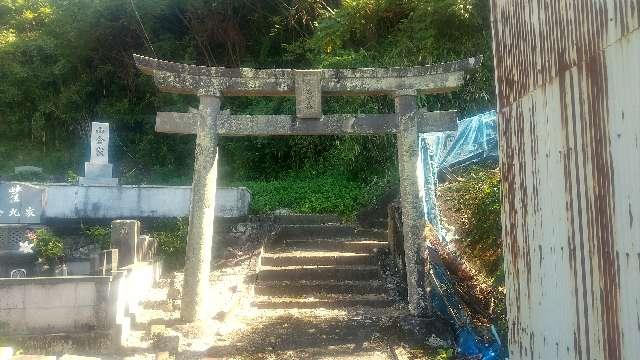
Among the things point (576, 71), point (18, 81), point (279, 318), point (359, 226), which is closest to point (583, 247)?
point (576, 71)

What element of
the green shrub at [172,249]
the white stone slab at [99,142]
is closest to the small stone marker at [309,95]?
Answer: the green shrub at [172,249]

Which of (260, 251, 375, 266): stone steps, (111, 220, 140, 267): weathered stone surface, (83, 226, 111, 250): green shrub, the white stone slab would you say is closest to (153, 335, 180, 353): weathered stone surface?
(111, 220, 140, 267): weathered stone surface

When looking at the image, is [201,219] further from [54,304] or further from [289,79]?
[54,304]

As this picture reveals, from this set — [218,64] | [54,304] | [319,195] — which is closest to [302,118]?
[54,304]

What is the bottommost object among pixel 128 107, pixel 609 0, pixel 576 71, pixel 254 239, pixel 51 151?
pixel 254 239

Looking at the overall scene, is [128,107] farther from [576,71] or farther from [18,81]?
[576,71]

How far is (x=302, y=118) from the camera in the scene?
8.09 meters

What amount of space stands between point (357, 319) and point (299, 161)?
10.3m

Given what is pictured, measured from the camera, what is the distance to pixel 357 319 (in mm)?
7668

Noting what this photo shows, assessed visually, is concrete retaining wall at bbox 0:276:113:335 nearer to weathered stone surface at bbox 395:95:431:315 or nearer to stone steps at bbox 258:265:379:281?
stone steps at bbox 258:265:379:281

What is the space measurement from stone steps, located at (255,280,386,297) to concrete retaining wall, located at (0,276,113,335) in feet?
8.53

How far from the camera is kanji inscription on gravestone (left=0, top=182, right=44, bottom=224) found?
13.0 m

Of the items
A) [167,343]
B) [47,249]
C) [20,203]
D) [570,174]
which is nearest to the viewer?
[570,174]

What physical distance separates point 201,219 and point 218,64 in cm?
1334
